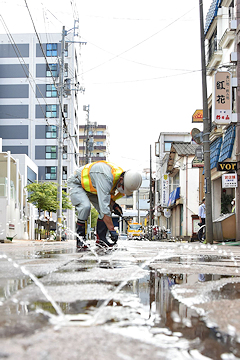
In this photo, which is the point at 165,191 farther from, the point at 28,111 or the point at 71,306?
the point at 71,306

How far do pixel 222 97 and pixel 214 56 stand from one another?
504cm

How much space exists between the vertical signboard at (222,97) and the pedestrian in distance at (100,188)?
8599 millimetres

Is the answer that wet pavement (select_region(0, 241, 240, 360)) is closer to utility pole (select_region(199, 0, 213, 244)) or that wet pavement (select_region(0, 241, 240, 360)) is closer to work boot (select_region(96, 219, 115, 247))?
work boot (select_region(96, 219, 115, 247))

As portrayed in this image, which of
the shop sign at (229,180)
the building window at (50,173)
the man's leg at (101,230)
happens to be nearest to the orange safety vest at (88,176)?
the man's leg at (101,230)

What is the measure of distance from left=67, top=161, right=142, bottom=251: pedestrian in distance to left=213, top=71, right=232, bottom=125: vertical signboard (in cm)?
860

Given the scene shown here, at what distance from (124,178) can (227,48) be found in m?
13.3

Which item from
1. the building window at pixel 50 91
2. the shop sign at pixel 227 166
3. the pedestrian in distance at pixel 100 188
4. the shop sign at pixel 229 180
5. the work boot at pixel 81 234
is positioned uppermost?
the building window at pixel 50 91

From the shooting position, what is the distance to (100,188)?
746cm

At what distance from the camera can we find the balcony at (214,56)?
19.8m

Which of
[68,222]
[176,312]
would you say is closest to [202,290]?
[176,312]

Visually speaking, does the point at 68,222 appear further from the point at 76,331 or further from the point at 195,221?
the point at 76,331

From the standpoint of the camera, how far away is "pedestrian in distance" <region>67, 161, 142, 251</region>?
24.6 ft

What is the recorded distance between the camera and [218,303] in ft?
7.36

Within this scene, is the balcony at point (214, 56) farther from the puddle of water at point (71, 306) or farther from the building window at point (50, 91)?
the building window at point (50, 91)
